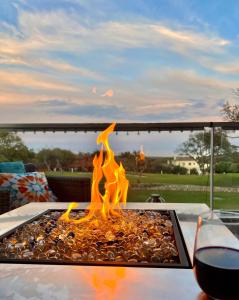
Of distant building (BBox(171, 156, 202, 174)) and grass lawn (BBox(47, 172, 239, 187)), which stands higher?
distant building (BBox(171, 156, 202, 174))

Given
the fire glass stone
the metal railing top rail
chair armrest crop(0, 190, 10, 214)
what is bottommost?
chair armrest crop(0, 190, 10, 214)

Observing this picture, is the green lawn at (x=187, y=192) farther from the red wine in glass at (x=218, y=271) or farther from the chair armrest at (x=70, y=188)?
the red wine in glass at (x=218, y=271)

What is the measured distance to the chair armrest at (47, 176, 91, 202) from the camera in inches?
121

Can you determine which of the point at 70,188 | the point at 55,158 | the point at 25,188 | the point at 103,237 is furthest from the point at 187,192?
the point at 103,237

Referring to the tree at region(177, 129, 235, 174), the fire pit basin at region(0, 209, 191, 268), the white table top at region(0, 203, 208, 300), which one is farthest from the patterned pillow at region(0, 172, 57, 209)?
the white table top at region(0, 203, 208, 300)

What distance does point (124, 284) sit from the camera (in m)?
0.81

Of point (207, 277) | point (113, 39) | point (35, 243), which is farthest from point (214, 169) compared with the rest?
point (207, 277)

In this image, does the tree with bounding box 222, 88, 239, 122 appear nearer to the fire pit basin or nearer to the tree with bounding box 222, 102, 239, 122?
the tree with bounding box 222, 102, 239, 122

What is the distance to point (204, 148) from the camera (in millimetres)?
3504

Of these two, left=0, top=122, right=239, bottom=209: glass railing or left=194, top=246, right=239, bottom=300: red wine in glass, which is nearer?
left=194, top=246, right=239, bottom=300: red wine in glass

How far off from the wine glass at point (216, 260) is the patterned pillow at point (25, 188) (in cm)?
238

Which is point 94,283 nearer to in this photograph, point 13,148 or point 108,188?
point 108,188

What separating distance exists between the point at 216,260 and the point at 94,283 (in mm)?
326

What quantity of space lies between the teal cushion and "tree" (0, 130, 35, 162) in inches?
12.5
